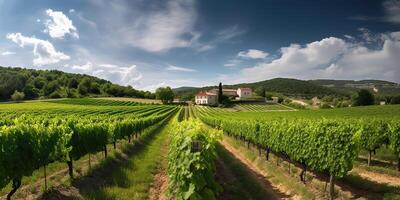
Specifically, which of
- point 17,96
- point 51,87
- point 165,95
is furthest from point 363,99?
point 51,87

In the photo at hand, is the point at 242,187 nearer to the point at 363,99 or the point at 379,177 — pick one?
the point at 379,177

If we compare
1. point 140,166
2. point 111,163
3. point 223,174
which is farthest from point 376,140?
point 111,163

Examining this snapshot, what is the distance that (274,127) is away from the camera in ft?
63.1

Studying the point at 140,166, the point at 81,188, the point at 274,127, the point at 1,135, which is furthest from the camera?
the point at 274,127

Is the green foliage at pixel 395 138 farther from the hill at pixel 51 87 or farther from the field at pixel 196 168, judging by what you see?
the hill at pixel 51 87

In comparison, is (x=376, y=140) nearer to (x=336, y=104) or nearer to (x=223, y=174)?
(x=223, y=174)

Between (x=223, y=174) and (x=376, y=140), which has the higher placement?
(x=376, y=140)

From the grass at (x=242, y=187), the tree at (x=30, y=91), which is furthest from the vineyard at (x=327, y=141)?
the tree at (x=30, y=91)

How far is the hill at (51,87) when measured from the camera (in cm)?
12941

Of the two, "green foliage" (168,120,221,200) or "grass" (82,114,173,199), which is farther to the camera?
"grass" (82,114,173,199)

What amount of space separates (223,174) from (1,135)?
1008cm

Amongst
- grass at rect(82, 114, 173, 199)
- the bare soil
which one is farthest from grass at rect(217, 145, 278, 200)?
the bare soil

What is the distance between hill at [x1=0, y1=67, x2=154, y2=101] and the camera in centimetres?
12941

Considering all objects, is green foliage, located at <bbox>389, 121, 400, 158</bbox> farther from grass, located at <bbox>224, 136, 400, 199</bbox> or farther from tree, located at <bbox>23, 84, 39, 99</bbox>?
tree, located at <bbox>23, 84, 39, 99</bbox>
